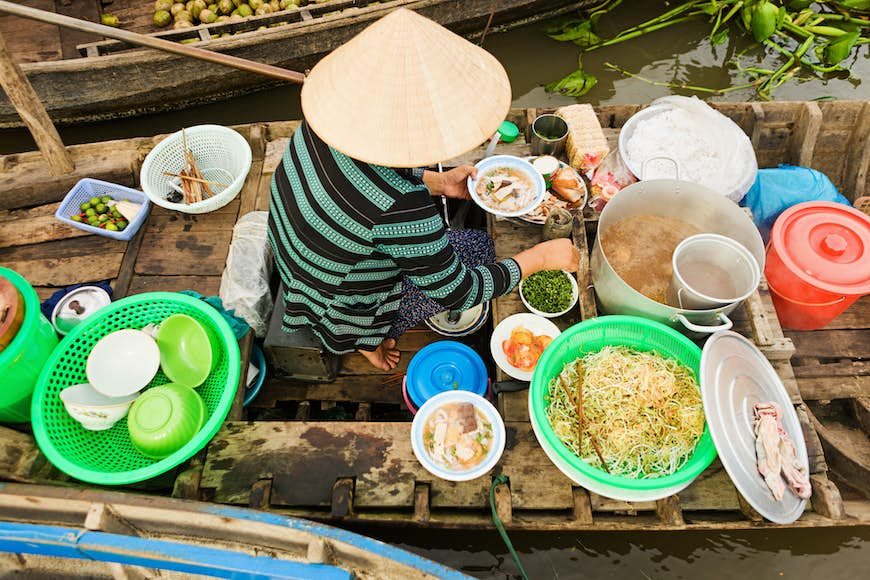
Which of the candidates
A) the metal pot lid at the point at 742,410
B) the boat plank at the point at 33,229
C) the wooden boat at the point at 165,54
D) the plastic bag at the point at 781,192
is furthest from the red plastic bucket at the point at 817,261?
the boat plank at the point at 33,229

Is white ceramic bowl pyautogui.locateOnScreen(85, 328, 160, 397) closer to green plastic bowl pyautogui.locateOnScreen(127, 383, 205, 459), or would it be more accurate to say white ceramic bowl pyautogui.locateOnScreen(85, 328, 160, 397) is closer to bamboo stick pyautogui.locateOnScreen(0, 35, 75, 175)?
green plastic bowl pyautogui.locateOnScreen(127, 383, 205, 459)

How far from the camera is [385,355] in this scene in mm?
3113

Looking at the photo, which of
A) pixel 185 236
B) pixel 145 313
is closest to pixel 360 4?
pixel 185 236

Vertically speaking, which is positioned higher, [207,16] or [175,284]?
[207,16]

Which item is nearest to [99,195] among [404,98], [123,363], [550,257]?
[123,363]

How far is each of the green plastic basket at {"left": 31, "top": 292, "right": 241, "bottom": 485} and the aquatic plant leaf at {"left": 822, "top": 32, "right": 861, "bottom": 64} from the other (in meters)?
5.86

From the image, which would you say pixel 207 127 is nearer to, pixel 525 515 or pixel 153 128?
pixel 153 128

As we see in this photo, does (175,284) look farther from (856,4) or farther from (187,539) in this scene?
(856,4)

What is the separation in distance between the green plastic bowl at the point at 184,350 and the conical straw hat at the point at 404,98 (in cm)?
135

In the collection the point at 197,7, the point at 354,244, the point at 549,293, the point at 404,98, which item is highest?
the point at 404,98

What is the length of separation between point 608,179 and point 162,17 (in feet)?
15.4

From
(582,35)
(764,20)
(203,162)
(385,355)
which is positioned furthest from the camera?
(582,35)

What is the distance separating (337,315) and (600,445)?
131 cm

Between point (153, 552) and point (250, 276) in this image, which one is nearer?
point (153, 552)
